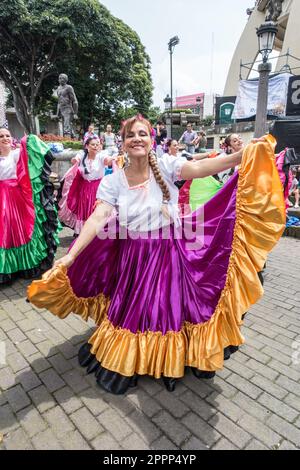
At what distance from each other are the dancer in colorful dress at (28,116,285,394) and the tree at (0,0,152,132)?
19.8 meters

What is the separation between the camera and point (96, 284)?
8.80 feet

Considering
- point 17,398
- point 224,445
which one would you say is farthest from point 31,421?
point 224,445

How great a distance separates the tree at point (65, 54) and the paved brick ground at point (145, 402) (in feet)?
65.4

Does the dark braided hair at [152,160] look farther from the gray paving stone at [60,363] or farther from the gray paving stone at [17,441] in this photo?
the gray paving stone at [17,441]

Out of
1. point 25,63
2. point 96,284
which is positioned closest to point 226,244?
point 96,284

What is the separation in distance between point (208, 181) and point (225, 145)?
640 mm

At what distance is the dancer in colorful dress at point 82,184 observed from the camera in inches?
201

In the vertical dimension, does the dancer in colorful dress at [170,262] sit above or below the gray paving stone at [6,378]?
above

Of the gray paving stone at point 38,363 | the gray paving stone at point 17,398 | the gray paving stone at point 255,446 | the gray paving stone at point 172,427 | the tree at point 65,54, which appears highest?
the tree at point 65,54

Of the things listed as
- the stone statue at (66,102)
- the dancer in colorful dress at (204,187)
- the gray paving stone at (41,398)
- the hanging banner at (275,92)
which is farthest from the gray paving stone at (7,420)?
the hanging banner at (275,92)

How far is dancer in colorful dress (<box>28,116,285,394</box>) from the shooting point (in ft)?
6.62

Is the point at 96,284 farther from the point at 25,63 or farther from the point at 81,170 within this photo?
the point at 25,63

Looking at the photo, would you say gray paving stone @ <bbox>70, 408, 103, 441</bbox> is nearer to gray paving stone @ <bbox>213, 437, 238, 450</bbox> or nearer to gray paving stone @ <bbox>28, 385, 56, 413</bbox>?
gray paving stone @ <bbox>28, 385, 56, 413</bbox>

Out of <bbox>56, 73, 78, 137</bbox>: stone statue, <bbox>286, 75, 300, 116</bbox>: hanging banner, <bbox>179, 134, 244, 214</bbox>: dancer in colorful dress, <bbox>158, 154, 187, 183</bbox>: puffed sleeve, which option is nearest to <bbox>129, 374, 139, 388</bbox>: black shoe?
<bbox>158, 154, 187, 183</bbox>: puffed sleeve
